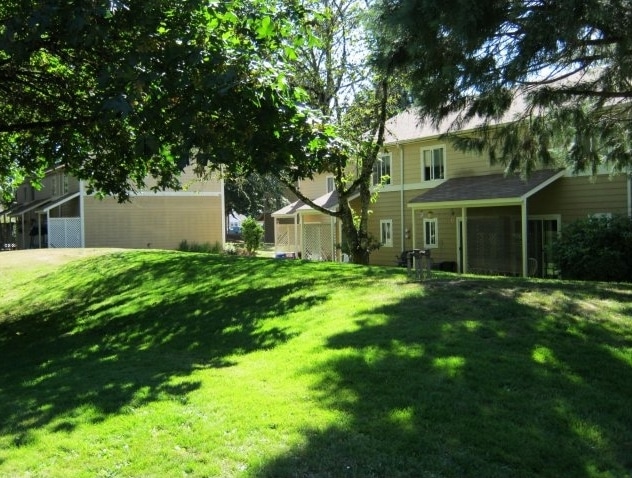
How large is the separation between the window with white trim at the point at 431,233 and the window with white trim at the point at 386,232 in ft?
6.19

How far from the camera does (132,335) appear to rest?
9617 millimetres

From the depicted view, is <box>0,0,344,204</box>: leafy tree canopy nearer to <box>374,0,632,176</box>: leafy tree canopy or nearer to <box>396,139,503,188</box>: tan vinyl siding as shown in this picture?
<box>374,0,632,176</box>: leafy tree canopy

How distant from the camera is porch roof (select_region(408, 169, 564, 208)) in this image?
18.6 metres

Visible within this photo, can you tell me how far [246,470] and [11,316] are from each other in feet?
39.1

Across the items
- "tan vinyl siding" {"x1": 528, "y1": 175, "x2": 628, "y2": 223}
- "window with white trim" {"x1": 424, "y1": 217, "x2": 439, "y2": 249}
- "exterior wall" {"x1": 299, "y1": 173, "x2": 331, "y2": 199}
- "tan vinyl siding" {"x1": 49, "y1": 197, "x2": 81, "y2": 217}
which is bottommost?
"window with white trim" {"x1": 424, "y1": 217, "x2": 439, "y2": 249}

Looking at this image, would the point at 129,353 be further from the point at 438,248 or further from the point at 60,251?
the point at 60,251

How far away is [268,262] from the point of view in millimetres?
14703

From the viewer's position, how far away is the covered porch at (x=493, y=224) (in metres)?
18.8

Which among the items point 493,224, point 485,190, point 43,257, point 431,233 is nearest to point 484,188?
point 485,190

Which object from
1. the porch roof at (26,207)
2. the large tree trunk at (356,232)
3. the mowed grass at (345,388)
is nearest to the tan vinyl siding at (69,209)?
the porch roof at (26,207)

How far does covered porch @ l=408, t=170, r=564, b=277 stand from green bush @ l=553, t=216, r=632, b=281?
2318mm

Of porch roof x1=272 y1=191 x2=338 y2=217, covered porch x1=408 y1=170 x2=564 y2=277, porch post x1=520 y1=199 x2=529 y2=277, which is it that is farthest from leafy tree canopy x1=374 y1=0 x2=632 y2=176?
porch roof x1=272 y1=191 x2=338 y2=217

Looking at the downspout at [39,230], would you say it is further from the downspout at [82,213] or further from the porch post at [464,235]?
the porch post at [464,235]

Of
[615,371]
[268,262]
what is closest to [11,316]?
[268,262]
